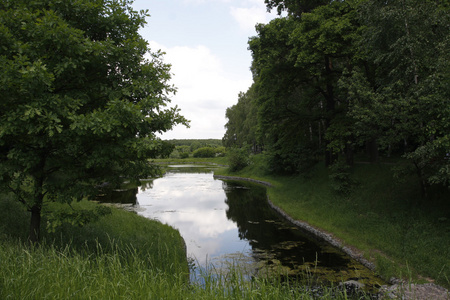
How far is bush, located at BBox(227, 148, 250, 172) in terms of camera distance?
4941 cm

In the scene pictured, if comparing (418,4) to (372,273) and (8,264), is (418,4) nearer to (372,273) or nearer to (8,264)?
(372,273)

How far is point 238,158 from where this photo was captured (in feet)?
163

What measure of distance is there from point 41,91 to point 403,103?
1266 centimetres

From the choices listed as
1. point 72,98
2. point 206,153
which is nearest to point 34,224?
point 72,98

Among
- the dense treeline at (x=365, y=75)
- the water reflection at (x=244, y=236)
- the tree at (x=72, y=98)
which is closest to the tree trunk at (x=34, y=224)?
the tree at (x=72, y=98)

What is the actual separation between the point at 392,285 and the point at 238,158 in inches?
A: 1579

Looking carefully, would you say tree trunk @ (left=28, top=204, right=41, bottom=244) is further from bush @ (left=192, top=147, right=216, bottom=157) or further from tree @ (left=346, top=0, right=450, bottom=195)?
bush @ (left=192, top=147, right=216, bottom=157)

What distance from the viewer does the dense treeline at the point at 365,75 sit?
11.7 meters

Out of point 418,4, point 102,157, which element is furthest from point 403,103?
point 102,157

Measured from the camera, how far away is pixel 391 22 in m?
13.1

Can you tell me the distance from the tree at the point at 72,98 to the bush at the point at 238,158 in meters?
40.4

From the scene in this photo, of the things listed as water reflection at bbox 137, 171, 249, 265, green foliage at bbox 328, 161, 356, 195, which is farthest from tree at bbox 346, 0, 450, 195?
water reflection at bbox 137, 171, 249, 265

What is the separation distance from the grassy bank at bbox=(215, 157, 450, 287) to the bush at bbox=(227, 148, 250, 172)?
24749 mm

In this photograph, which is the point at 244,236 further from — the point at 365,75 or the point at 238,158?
the point at 238,158
